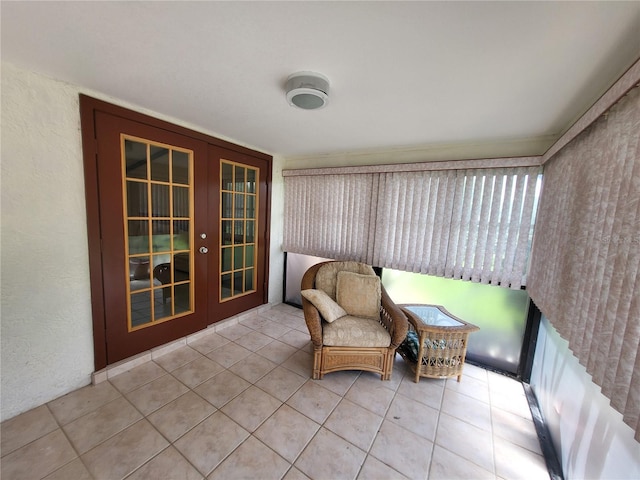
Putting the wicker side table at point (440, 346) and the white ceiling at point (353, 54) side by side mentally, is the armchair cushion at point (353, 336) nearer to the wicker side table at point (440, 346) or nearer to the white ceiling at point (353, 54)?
the wicker side table at point (440, 346)

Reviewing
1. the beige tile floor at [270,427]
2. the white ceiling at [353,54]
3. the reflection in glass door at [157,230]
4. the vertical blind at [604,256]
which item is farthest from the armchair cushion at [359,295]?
the reflection in glass door at [157,230]

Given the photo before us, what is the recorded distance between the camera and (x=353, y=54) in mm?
1190

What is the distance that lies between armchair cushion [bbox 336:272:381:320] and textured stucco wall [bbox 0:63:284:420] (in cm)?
216

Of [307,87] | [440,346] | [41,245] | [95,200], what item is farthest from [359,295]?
[41,245]

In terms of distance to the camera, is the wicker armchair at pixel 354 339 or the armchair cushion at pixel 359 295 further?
the armchair cushion at pixel 359 295

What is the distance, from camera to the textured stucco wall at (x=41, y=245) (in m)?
1.54

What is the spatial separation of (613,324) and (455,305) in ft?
5.54

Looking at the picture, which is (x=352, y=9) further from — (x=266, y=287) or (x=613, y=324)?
(x=266, y=287)

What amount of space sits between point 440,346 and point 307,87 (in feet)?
7.38

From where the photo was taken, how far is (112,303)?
204cm

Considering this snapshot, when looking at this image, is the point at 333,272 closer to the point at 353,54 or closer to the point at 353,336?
the point at 353,336

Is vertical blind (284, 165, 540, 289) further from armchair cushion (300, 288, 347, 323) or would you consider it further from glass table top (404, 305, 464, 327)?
armchair cushion (300, 288, 347, 323)

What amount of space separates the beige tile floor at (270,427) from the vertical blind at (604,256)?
93 cm

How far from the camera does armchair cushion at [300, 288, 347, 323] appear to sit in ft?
7.25
